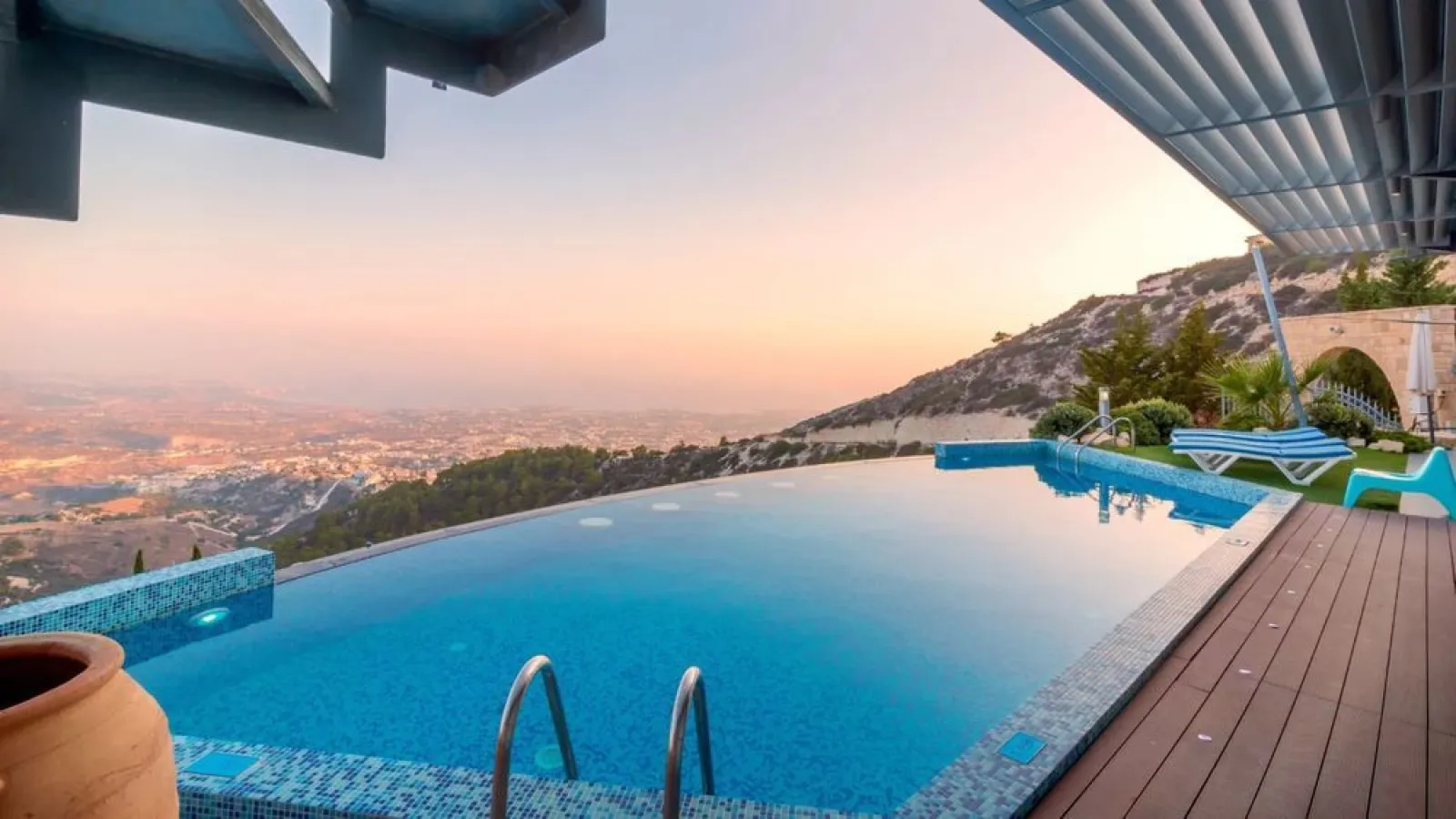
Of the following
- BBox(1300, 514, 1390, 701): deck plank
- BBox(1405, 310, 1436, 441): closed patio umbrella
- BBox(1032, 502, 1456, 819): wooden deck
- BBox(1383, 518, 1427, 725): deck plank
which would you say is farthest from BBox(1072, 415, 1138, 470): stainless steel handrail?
BBox(1032, 502, 1456, 819): wooden deck

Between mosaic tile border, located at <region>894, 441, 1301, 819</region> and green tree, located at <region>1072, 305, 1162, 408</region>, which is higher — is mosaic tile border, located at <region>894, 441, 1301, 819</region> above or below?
below

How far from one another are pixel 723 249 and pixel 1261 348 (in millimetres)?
19146

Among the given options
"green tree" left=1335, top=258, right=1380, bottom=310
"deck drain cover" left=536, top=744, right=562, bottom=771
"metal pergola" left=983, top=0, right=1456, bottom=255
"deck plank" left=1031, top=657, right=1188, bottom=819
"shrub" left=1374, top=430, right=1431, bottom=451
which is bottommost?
"deck drain cover" left=536, top=744, right=562, bottom=771

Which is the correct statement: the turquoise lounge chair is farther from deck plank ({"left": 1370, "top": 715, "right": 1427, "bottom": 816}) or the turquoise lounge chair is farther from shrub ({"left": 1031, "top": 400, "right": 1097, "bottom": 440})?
shrub ({"left": 1031, "top": 400, "right": 1097, "bottom": 440})

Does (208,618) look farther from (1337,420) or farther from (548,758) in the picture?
(1337,420)

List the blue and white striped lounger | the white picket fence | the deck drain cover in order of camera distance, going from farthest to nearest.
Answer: the white picket fence
the blue and white striped lounger
the deck drain cover

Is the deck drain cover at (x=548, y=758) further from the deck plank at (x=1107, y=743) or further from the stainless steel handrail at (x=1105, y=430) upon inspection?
the stainless steel handrail at (x=1105, y=430)

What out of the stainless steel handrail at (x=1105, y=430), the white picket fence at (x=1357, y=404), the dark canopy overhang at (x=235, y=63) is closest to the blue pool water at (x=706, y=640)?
the dark canopy overhang at (x=235, y=63)

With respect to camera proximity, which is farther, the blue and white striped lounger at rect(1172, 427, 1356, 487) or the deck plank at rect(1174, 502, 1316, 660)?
the blue and white striped lounger at rect(1172, 427, 1356, 487)

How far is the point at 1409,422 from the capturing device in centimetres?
1191

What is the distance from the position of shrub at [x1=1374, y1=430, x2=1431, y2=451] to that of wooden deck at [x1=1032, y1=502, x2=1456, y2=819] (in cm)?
727

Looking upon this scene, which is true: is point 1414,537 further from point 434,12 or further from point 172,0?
point 172,0

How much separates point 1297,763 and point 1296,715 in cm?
35

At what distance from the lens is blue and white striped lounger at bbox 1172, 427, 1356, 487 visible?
6.54 m
